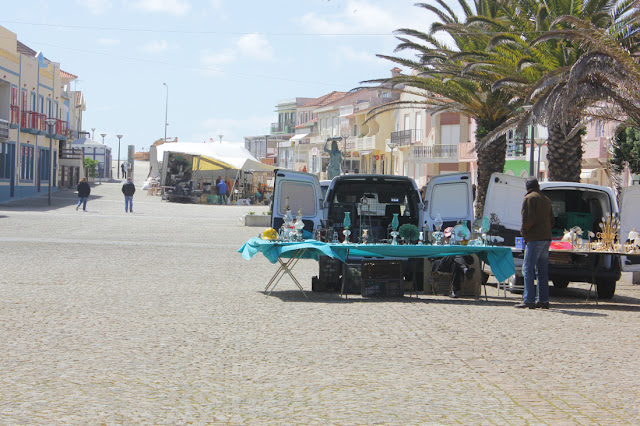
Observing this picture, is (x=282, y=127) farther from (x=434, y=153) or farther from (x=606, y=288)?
(x=606, y=288)

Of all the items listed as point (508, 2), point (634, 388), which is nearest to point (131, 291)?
point (634, 388)

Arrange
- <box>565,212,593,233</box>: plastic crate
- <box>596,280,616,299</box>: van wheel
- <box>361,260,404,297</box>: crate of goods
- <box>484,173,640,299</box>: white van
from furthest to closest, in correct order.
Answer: <box>565,212,593,233</box>: plastic crate, <box>596,280,616,299</box>: van wheel, <box>484,173,640,299</box>: white van, <box>361,260,404,297</box>: crate of goods

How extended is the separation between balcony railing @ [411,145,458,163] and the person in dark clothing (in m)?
51.9

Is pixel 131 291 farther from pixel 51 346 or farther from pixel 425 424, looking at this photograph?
pixel 425 424

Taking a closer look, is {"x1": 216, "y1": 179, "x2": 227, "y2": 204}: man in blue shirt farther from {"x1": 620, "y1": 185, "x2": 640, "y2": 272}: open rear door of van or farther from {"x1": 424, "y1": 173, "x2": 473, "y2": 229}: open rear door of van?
{"x1": 620, "y1": 185, "x2": 640, "y2": 272}: open rear door of van

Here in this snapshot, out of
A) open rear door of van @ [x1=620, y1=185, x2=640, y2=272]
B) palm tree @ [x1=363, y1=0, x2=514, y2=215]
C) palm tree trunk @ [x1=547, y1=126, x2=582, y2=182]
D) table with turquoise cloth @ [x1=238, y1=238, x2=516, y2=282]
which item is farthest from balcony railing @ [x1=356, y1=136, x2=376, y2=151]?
table with turquoise cloth @ [x1=238, y1=238, x2=516, y2=282]

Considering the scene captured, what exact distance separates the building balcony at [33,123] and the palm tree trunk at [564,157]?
36.7 meters

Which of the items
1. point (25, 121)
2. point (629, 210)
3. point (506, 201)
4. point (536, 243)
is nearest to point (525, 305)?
point (536, 243)

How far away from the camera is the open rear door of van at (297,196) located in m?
14.6

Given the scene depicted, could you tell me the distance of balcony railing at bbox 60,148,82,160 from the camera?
6762 centimetres

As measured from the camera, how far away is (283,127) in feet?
422

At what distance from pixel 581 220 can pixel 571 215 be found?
6.9 inches

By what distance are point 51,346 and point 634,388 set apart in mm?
4887

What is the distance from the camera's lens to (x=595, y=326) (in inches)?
417
